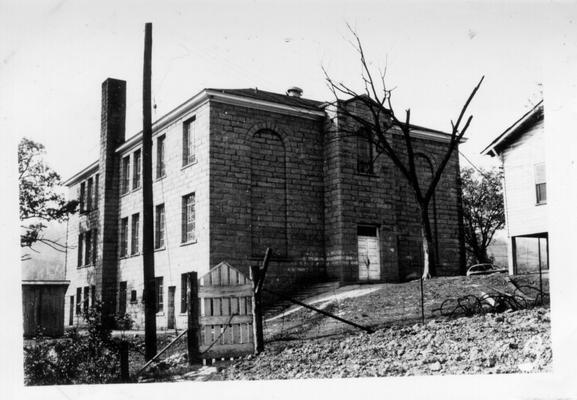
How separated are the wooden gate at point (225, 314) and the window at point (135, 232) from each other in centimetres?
687

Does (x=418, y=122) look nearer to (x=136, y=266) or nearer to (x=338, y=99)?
(x=338, y=99)

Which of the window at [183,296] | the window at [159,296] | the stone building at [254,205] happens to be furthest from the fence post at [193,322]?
the window at [159,296]

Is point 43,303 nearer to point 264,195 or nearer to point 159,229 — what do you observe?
point 159,229

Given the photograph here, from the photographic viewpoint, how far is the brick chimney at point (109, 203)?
47.5ft

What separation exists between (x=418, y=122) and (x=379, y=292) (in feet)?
11.7

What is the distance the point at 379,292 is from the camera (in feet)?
37.7

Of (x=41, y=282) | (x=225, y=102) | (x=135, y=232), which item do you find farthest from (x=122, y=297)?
(x=225, y=102)

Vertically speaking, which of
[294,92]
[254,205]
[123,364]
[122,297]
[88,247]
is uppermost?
[294,92]

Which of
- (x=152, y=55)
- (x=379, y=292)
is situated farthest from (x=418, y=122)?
(x=152, y=55)

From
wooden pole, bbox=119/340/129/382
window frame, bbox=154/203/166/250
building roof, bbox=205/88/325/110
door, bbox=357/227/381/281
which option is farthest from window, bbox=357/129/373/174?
wooden pole, bbox=119/340/129/382

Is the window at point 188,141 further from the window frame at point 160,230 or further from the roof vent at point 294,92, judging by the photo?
the roof vent at point 294,92

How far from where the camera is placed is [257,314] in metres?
8.61

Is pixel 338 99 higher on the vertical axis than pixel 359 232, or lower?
higher

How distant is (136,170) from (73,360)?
8723 millimetres
